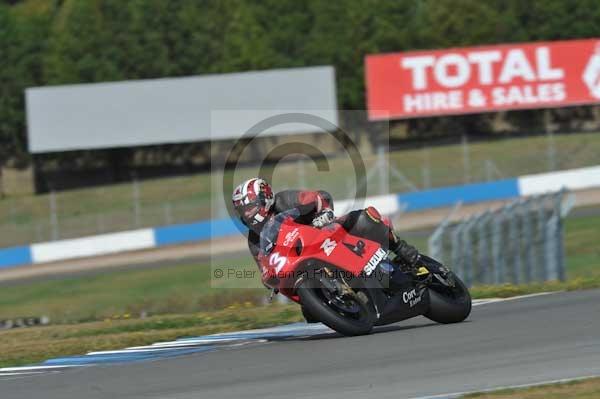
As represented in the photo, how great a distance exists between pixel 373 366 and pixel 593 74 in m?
30.7

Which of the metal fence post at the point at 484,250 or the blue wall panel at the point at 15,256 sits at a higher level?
the metal fence post at the point at 484,250

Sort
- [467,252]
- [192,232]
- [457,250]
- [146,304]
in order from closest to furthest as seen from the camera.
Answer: [457,250] < [467,252] < [146,304] < [192,232]

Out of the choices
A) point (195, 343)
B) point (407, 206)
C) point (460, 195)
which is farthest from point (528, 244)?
point (460, 195)

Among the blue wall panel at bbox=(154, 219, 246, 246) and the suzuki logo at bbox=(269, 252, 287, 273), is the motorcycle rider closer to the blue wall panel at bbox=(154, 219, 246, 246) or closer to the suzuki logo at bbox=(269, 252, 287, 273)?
the suzuki logo at bbox=(269, 252, 287, 273)

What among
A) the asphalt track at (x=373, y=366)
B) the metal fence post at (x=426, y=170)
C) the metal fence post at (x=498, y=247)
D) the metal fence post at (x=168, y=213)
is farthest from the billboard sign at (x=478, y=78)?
the asphalt track at (x=373, y=366)

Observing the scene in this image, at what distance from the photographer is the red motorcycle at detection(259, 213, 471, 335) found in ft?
27.6

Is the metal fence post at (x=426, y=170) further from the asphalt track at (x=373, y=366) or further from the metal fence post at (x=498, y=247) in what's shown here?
the asphalt track at (x=373, y=366)

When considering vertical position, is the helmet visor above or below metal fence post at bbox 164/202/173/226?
above

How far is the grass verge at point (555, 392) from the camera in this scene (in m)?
6.10

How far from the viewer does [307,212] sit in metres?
8.60

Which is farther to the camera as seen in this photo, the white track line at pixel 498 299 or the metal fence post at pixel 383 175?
the metal fence post at pixel 383 175

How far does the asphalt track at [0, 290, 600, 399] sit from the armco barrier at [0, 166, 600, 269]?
22.8 meters

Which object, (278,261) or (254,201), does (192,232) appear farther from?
(278,261)

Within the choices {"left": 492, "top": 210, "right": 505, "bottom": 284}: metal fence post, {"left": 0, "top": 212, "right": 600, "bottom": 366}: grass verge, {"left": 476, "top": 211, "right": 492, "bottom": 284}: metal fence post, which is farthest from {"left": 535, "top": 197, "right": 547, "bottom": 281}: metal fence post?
{"left": 0, "top": 212, "right": 600, "bottom": 366}: grass verge
